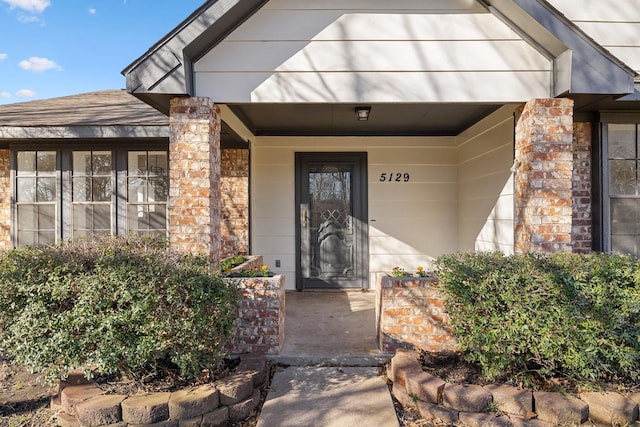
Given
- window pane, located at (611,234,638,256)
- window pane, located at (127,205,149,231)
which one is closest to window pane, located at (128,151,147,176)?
window pane, located at (127,205,149,231)

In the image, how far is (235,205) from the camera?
218 inches

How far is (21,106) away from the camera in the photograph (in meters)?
6.01

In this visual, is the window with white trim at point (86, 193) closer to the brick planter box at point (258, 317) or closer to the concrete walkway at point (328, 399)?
the brick planter box at point (258, 317)

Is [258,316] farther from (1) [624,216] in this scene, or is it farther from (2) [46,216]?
(1) [624,216]

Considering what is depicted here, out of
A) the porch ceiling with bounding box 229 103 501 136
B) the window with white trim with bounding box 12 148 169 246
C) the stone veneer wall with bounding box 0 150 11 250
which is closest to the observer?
the porch ceiling with bounding box 229 103 501 136

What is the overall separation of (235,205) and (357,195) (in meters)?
2.03

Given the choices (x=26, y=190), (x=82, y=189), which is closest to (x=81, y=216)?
(x=82, y=189)

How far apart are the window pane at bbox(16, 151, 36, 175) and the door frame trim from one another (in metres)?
3.93

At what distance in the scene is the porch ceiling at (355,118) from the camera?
4.62 m

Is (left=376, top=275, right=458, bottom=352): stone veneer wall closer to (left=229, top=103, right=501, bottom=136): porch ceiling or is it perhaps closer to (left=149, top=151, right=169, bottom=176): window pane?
(left=229, top=103, right=501, bottom=136): porch ceiling

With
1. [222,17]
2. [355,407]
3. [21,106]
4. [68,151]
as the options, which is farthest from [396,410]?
[21,106]

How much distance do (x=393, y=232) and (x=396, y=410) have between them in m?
3.69

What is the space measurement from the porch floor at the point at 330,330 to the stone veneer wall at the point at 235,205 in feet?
3.84

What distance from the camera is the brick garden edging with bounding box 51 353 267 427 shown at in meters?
2.44
